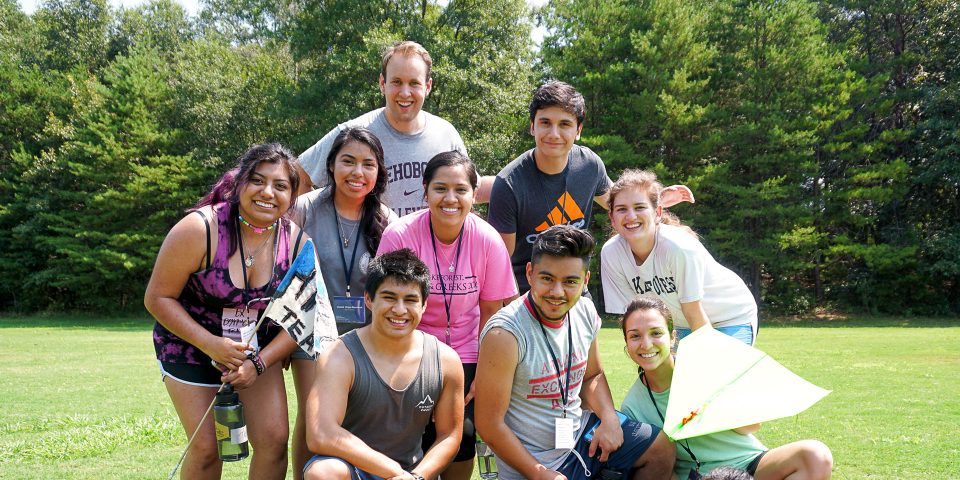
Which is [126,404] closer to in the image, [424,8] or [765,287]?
[424,8]

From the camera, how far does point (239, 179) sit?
405cm

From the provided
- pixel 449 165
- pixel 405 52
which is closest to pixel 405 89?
pixel 405 52

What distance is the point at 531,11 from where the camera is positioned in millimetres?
32719

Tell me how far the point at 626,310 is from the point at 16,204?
1456 inches

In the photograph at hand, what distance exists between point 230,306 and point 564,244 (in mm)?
1894

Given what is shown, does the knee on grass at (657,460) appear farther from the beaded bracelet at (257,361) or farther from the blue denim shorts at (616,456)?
the beaded bracelet at (257,361)

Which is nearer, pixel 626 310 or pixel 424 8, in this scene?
pixel 626 310

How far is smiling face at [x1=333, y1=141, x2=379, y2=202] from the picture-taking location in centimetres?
438

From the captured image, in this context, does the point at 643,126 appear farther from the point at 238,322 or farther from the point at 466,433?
the point at 238,322

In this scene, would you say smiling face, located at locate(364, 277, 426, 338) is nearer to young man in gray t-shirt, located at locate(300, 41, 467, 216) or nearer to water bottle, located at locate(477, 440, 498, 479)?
water bottle, located at locate(477, 440, 498, 479)

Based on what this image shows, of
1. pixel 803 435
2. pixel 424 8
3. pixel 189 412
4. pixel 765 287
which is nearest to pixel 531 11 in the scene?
pixel 424 8

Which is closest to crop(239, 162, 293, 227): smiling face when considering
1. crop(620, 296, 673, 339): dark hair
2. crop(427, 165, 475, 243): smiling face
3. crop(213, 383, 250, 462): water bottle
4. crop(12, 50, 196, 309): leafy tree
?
crop(427, 165, 475, 243): smiling face

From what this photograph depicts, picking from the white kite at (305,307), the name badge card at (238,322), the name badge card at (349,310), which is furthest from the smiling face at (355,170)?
the name badge card at (238,322)

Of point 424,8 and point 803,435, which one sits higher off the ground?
point 424,8
